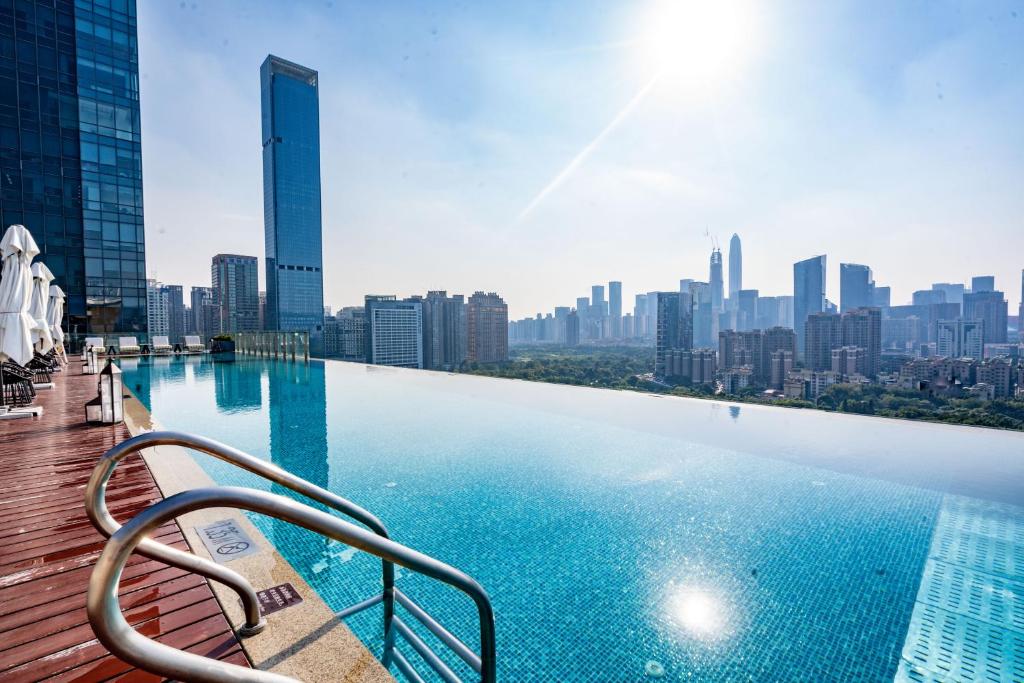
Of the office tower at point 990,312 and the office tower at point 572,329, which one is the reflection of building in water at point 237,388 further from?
the office tower at point 572,329

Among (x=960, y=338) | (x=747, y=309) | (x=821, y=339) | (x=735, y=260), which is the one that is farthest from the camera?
(x=735, y=260)

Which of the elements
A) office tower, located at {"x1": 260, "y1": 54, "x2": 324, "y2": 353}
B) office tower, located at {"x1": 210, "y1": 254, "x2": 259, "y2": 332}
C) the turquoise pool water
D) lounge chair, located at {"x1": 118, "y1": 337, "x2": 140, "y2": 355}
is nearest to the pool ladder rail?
the turquoise pool water

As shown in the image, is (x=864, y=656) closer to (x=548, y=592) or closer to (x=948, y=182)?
(x=548, y=592)

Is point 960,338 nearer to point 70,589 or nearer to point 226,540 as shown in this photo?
point 226,540

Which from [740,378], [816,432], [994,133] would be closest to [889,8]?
[994,133]

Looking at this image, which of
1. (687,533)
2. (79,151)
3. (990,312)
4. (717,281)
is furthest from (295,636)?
(717,281)

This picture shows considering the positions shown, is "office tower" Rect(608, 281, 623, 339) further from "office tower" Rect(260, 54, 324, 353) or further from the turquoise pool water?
the turquoise pool water
